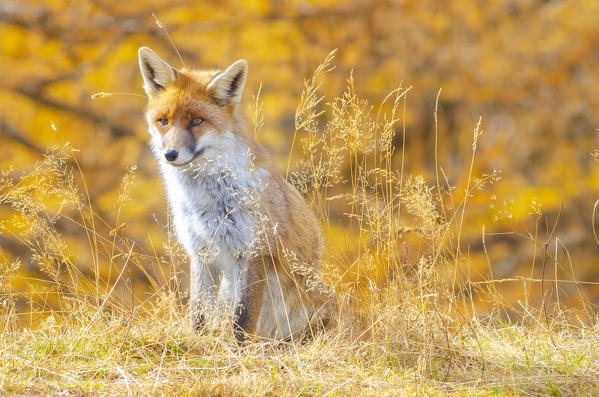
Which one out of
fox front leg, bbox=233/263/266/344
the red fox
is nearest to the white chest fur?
the red fox

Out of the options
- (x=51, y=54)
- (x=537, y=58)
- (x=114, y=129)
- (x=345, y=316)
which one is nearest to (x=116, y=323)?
(x=345, y=316)

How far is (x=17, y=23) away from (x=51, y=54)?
0.70 m

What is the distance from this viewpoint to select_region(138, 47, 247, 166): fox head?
3.42 metres

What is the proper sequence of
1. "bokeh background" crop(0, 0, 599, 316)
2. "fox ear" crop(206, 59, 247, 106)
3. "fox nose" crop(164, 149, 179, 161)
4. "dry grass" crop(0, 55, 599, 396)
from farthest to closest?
"bokeh background" crop(0, 0, 599, 316) < "fox ear" crop(206, 59, 247, 106) < "fox nose" crop(164, 149, 179, 161) < "dry grass" crop(0, 55, 599, 396)

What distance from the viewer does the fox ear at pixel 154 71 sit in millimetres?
3582

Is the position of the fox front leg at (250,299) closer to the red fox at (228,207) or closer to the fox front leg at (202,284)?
the red fox at (228,207)

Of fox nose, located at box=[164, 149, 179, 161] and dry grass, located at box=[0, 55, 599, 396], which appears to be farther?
fox nose, located at box=[164, 149, 179, 161]

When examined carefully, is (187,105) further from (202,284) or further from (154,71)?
(202,284)

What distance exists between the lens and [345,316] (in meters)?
2.94

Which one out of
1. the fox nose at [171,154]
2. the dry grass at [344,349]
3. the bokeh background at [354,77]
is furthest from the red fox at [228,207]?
the bokeh background at [354,77]

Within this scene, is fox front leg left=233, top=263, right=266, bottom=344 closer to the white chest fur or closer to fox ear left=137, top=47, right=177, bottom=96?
the white chest fur

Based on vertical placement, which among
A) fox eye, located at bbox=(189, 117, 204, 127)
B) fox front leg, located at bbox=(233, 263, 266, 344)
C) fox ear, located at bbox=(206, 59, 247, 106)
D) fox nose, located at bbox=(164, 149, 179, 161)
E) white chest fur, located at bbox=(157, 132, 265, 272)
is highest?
fox ear, located at bbox=(206, 59, 247, 106)

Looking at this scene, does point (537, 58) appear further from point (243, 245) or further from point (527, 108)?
point (243, 245)

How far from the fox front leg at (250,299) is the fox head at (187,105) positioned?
0.74 m
